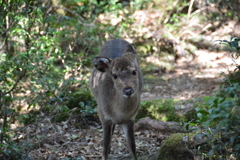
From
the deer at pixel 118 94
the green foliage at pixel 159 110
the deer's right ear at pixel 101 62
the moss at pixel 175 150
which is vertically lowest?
the moss at pixel 175 150

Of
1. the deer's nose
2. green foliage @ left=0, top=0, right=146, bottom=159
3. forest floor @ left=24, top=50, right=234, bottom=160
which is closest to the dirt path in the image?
forest floor @ left=24, top=50, right=234, bottom=160

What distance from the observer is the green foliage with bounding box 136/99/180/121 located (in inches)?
263

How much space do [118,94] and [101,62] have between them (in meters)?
0.60

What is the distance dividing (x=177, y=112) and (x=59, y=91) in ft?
8.79

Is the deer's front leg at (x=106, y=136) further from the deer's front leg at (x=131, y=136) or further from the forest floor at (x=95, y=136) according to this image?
the forest floor at (x=95, y=136)

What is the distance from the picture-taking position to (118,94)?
478 centimetres

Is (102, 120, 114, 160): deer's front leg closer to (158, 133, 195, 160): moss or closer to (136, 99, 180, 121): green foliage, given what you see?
(158, 133, 195, 160): moss

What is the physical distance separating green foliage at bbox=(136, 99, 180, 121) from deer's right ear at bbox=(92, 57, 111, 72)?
2.26 metres

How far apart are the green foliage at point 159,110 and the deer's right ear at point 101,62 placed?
2.26 meters

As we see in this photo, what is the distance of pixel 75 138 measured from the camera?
6270mm

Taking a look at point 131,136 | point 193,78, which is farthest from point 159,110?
point 193,78

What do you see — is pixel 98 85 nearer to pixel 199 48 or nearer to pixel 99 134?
pixel 99 134

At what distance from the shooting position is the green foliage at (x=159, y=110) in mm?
6675

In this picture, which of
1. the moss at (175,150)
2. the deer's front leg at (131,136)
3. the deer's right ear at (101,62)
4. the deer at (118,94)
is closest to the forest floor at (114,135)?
the deer's front leg at (131,136)
